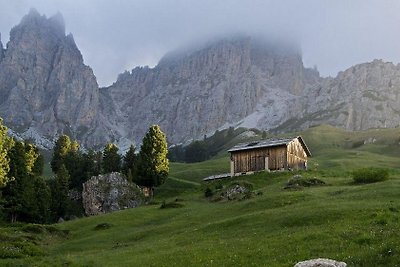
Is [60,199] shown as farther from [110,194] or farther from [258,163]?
[258,163]

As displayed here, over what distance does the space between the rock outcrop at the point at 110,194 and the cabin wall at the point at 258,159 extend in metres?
20.9

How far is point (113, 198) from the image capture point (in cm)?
8794

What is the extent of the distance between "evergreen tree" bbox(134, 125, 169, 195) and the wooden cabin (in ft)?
50.5

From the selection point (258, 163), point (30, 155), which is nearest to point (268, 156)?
point (258, 163)

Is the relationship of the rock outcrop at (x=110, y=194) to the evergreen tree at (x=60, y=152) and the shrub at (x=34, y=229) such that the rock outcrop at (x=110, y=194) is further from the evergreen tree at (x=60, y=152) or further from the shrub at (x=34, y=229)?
the evergreen tree at (x=60, y=152)

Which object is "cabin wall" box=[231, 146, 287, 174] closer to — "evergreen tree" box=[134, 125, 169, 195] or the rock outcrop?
"evergreen tree" box=[134, 125, 169, 195]

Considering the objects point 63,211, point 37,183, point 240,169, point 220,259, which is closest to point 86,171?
point 63,211

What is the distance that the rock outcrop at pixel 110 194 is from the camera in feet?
287

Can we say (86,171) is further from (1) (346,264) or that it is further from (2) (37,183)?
(1) (346,264)

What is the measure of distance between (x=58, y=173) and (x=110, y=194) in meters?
19.8

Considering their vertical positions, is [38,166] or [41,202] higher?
[38,166]

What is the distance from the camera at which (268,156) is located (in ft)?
298

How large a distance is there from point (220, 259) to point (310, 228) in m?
8.40

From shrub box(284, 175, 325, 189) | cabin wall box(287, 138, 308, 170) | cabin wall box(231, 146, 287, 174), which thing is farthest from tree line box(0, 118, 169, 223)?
shrub box(284, 175, 325, 189)
